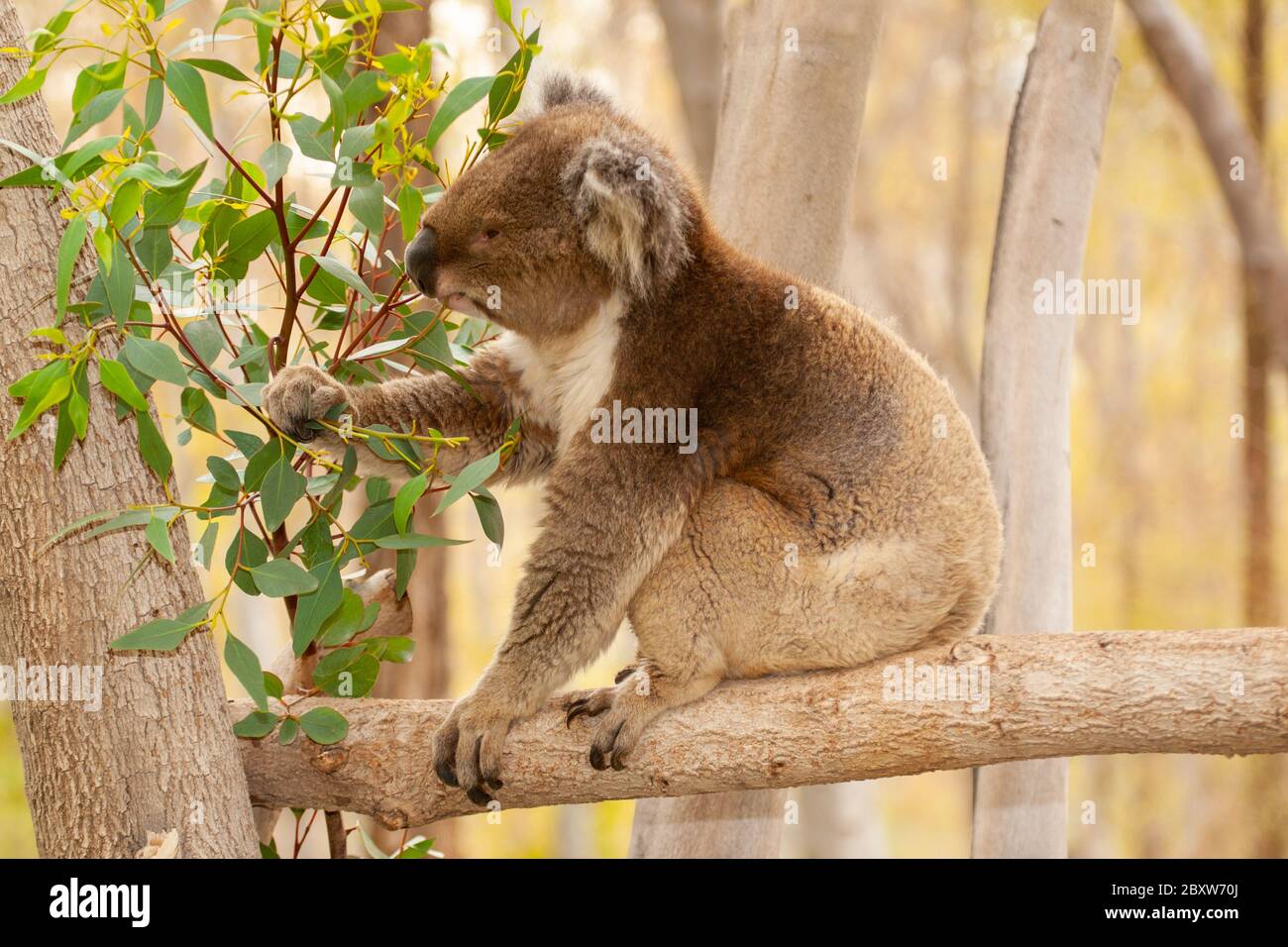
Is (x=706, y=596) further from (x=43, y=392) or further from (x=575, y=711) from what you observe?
(x=43, y=392)

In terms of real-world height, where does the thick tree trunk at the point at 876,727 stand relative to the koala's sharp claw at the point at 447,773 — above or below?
above

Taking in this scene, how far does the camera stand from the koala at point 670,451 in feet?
7.66

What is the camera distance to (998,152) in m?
12.5

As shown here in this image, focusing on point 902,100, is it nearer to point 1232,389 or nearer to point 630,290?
point 1232,389

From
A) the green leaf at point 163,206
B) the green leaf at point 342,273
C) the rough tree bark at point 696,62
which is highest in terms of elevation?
the rough tree bark at point 696,62

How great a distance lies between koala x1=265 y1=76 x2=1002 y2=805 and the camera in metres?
2.33

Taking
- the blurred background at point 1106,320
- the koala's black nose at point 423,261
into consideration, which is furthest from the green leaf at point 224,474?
the blurred background at point 1106,320

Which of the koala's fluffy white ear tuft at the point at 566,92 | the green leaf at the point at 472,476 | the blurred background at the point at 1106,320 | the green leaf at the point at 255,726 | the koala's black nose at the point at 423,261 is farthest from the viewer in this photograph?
the blurred background at the point at 1106,320

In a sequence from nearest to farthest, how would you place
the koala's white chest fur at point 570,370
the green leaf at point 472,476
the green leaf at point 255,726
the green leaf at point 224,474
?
the green leaf at point 472,476 → the green leaf at point 224,474 → the green leaf at point 255,726 → the koala's white chest fur at point 570,370

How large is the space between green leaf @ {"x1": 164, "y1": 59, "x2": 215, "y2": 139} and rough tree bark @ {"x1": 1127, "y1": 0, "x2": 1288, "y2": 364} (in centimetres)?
510

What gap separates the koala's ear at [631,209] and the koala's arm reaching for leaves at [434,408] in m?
0.44

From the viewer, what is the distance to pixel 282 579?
6.95 feet

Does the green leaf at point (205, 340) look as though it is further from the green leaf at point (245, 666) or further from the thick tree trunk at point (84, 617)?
the green leaf at point (245, 666)

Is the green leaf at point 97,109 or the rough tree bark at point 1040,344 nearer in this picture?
the green leaf at point 97,109
